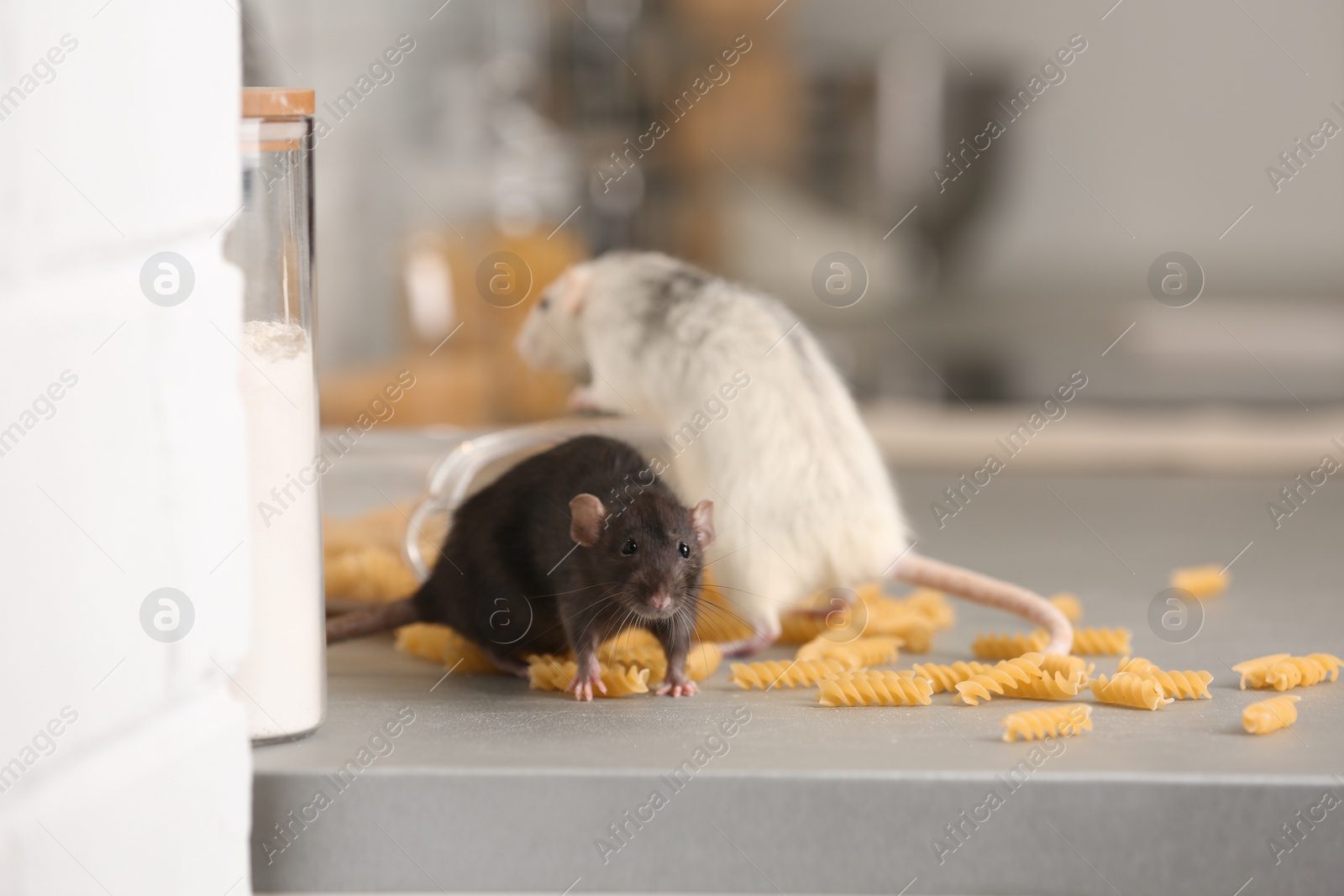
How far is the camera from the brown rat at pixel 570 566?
3.06 ft

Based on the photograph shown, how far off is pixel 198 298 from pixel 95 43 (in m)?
0.14

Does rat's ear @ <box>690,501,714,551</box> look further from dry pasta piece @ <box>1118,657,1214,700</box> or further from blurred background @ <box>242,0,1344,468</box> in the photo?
blurred background @ <box>242,0,1344,468</box>

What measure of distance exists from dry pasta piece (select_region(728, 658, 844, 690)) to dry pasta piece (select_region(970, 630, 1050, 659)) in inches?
6.2

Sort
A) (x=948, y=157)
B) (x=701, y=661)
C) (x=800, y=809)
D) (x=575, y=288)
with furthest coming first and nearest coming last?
(x=948, y=157)
(x=575, y=288)
(x=701, y=661)
(x=800, y=809)

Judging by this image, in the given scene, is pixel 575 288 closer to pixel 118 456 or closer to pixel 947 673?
pixel 947 673

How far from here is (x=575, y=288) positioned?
1.36 m

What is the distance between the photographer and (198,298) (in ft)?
2.29

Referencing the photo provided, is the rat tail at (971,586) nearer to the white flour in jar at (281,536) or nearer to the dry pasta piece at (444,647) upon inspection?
the dry pasta piece at (444,647)

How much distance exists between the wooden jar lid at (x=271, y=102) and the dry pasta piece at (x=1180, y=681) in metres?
0.69

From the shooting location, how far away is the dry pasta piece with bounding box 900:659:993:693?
0.94 metres

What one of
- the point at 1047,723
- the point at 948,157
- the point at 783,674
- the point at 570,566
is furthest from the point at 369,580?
the point at 948,157

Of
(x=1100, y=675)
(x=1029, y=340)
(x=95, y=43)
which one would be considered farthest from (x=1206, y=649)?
(x=1029, y=340)

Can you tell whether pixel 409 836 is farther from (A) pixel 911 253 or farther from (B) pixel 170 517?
(A) pixel 911 253

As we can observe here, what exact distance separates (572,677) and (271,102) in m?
0.45
